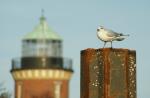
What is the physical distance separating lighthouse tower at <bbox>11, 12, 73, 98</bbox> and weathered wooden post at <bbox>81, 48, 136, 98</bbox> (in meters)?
45.2

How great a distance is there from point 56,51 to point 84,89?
1930 inches

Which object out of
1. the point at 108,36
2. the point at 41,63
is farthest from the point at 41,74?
the point at 108,36

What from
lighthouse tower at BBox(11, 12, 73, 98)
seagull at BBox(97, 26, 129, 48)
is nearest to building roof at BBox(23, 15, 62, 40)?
lighthouse tower at BBox(11, 12, 73, 98)

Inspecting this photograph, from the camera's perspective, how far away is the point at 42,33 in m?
73.5

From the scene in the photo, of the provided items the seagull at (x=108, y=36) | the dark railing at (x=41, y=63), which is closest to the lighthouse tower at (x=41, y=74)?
the dark railing at (x=41, y=63)

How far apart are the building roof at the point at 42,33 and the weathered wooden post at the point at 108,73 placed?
5106cm

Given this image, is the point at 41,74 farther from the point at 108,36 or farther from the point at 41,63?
the point at 108,36

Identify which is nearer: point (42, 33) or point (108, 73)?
point (108, 73)

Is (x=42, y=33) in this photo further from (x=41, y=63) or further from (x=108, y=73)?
(x=108, y=73)

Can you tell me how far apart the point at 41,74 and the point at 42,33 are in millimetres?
6588

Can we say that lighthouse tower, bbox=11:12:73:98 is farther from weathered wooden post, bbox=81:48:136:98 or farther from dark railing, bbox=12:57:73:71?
weathered wooden post, bbox=81:48:136:98

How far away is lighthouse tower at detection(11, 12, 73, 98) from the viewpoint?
67375mm

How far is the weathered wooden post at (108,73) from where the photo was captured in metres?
21.0

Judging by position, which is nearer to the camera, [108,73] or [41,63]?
[108,73]
